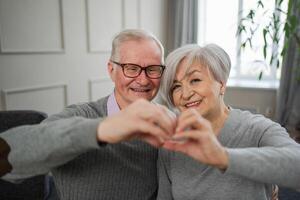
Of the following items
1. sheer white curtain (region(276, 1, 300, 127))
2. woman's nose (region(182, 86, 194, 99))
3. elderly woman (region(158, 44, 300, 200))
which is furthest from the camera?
sheer white curtain (region(276, 1, 300, 127))

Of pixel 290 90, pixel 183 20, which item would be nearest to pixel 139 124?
pixel 290 90

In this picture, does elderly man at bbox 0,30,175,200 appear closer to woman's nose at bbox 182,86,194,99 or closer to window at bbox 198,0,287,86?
woman's nose at bbox 182,86,194,99

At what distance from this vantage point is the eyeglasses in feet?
3.92

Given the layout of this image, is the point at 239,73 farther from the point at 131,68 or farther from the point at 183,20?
the point at 131,68

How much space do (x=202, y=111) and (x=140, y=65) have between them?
300mm

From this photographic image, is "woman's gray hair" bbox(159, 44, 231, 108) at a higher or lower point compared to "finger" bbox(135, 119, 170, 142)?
higher

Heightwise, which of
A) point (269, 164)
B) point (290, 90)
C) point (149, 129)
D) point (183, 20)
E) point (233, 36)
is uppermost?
point (183, 20)

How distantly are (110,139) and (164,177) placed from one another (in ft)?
1.62

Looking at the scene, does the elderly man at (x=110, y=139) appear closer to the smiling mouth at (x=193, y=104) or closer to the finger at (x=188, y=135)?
the finger at (x=188, y=135)

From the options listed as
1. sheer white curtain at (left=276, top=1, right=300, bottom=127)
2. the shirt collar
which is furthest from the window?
the shirt collar

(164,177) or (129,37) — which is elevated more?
(129,37)

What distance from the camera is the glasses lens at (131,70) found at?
1196 millimetres

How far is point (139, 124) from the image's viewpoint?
691 mm

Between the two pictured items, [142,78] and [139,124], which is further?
[142,78]
